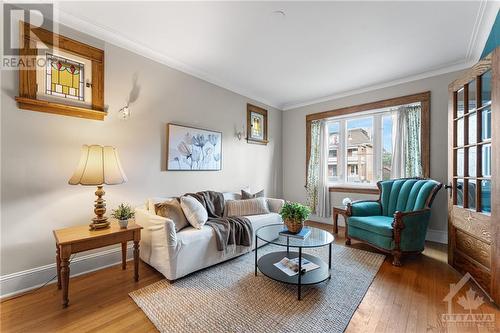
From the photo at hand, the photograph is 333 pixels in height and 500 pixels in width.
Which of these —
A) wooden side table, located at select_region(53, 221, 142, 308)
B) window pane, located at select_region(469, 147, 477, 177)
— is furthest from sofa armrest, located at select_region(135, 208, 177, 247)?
window pane, located at select_region(469, 147, 477, 177)

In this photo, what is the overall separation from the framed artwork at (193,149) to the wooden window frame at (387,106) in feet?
7.02

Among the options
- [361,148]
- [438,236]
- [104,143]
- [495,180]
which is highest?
[361,148]

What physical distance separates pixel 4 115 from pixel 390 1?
352cm

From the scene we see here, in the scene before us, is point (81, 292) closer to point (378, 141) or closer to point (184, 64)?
point (184, 64)

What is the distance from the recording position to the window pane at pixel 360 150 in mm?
4016

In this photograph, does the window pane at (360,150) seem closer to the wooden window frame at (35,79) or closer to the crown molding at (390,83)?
the crown molding at (390,83)

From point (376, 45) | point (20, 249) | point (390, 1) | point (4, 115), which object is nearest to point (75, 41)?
point (4, 115)

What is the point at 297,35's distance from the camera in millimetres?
2424

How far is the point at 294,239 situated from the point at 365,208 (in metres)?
1.64

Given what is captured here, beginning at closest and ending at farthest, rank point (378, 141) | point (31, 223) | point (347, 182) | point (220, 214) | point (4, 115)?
point (4, 115) → point (31, 223) → point (220, 214) → point (378, 141) → point (347, 182)

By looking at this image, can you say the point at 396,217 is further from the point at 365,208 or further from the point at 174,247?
the point at 174,247

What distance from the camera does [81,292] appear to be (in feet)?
6.45

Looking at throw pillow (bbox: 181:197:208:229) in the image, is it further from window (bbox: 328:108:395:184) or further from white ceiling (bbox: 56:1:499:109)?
window (bbox: 328:108:395:184)

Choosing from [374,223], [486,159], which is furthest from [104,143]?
[486,159]
